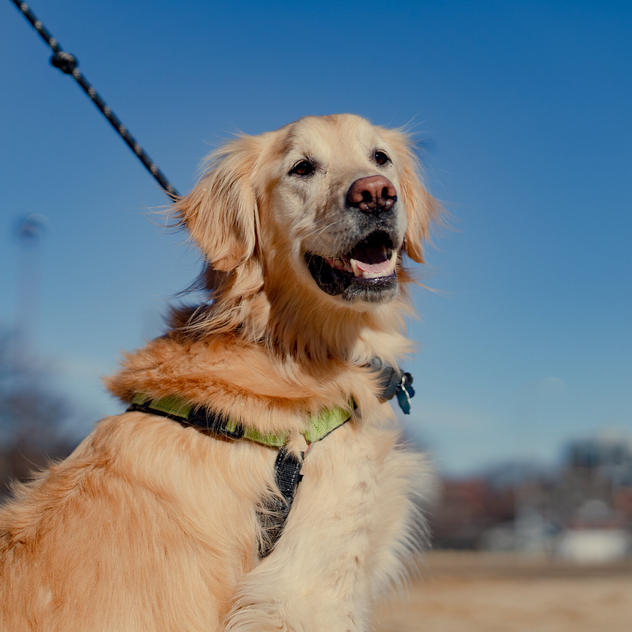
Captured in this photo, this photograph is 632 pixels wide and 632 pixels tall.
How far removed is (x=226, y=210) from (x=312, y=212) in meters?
0.53

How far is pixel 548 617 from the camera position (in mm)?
10977

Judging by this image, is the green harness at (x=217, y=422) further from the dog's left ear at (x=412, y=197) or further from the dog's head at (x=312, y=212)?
the dog's left ear at (x=412, y=197)

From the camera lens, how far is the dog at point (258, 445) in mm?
2457

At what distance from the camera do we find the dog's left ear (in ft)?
12.9

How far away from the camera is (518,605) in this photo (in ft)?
40.9

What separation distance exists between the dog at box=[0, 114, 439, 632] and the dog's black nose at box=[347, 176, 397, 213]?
0.03 ft

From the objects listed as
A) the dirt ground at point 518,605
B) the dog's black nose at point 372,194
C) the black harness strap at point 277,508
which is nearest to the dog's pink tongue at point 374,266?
the dog's black nose at point 372,194

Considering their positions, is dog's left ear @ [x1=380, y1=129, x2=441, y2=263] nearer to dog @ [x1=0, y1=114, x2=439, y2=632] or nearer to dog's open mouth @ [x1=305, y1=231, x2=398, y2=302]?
dog @ [x1=0, y1=114, x2=439, y2=632]

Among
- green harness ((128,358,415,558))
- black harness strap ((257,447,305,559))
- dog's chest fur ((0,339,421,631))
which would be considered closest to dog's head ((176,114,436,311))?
dog's chest fur ((0,339,421,631))

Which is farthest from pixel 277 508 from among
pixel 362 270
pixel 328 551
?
pixel 362 270

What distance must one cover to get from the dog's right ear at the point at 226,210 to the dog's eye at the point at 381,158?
0.71 m

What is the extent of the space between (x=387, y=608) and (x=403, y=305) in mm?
1706

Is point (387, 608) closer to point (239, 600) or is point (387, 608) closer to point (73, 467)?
point (239, 600)

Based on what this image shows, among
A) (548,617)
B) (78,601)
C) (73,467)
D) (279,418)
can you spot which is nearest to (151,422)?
(73,467)
